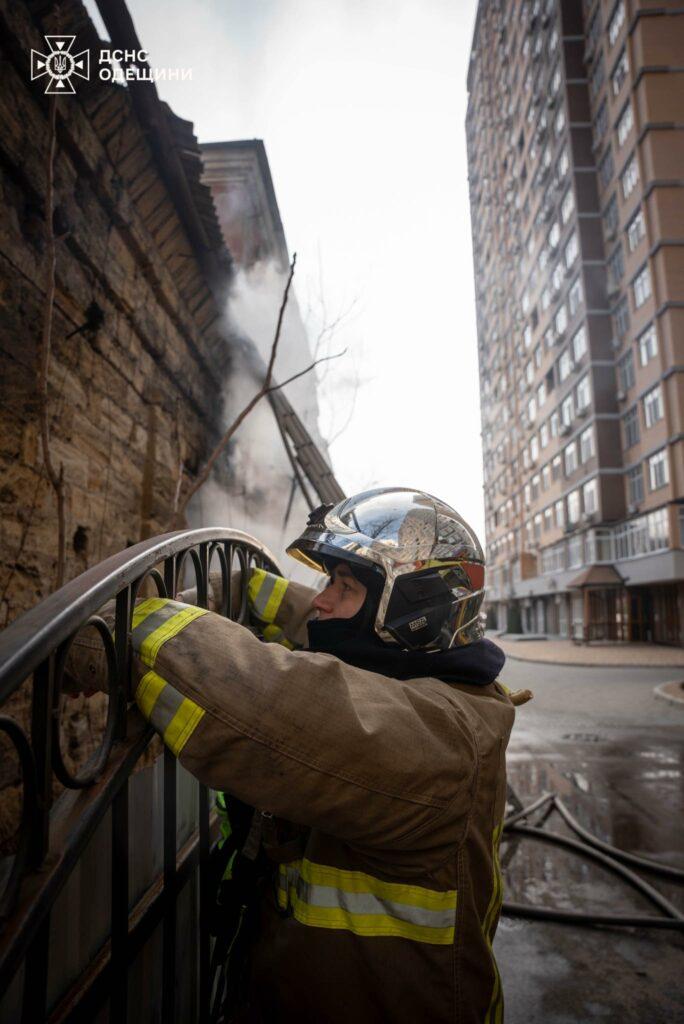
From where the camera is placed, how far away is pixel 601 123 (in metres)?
31.9

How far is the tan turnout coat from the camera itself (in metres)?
1.10

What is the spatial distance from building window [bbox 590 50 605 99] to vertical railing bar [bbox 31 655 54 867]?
40.6m

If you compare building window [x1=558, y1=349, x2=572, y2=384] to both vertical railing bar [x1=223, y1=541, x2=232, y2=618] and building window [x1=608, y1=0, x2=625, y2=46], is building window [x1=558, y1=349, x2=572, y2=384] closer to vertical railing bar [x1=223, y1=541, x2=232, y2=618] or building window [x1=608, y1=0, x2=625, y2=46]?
building window [x1=608, y1=0, x2=625, y2=46]

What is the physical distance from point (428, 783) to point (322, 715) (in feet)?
0.94

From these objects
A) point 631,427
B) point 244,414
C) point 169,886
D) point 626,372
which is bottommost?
point 169,886

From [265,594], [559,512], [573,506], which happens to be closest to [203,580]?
[265,594]

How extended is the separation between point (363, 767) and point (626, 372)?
106 ft

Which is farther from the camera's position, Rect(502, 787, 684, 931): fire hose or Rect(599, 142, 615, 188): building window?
Rect(599, 142, 615, 188): building window

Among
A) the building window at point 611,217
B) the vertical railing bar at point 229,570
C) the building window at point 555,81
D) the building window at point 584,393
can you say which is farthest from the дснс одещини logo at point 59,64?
the building window at point 555,81

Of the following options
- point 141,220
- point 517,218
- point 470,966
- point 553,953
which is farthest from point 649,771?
point 517,218

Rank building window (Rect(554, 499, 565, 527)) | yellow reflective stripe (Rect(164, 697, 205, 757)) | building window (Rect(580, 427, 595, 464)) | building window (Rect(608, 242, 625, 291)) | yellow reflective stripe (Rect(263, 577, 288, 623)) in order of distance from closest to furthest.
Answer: yellow reflective stripe (Rect(164, 697, 205, 757)) < yellow reflective stripe (Rect(263, 577, 288, 623)) < building window (Rect(608, 242, 625, 291)) < building window (Rect(580, 427, 595, 464)) < building window (Rect(554, 499, 565, 527))

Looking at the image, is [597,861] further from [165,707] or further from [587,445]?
[587,445]

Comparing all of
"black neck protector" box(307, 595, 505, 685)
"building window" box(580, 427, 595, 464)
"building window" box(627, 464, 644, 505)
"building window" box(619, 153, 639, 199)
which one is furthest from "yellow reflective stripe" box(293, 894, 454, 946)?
"building window" box(619, 153, 639, 199)

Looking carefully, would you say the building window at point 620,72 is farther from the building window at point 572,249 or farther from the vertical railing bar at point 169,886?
the vertical railing bar at point 169,886
